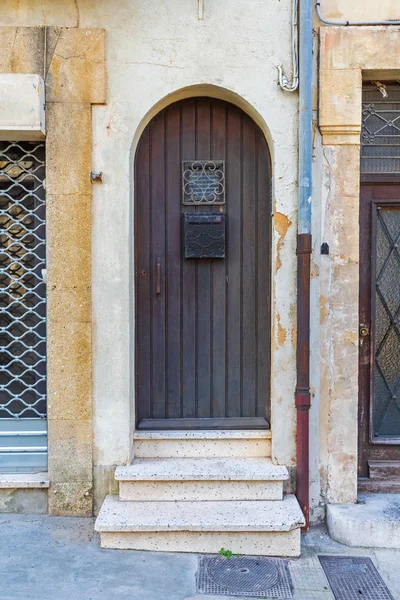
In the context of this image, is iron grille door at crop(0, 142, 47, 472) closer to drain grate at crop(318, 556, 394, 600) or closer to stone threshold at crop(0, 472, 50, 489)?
stone threshold at crop(0, 472, 50, 489)

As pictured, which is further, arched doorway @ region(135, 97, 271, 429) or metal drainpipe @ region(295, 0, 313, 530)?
arched doorway @ region(135, 97, 271, 429)

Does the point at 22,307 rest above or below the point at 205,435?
above

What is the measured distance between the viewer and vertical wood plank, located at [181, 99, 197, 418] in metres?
4.09

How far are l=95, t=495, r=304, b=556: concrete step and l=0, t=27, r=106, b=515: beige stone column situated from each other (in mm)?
503

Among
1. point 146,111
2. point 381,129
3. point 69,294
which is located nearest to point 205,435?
point 69,294

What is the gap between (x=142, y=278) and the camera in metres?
4.11

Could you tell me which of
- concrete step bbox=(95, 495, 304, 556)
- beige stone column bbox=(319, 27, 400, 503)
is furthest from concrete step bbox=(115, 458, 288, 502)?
beige stone column bbox=(319, 27, 400, 503)

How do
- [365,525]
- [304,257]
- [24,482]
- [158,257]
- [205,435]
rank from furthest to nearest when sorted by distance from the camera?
[158,257] < [205,435] < [24,482] < [304,257] < [365,525]

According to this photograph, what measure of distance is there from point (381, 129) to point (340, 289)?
137 cm

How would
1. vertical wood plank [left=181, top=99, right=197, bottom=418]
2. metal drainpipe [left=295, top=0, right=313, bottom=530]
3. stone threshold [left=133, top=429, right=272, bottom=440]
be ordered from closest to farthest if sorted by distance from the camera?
metal drainpipe [left=295, top=0, right=313, bottom=530] < stone threshold [left=133, top=429, right=272, bottom=440] < vertical wood plank [left=181, top=99, right=197, bottom=418]

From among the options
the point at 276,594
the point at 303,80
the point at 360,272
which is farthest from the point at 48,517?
the point at 303,80

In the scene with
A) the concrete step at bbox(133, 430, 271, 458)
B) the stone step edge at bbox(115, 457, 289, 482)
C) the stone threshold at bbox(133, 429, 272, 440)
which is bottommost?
the stone step edge at bbox(115, 457, 289, 482)

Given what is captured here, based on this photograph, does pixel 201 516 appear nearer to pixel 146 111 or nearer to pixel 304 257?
pixel 304 257

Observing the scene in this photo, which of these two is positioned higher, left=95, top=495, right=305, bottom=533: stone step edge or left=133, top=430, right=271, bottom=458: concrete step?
left=133, top=430, right=271, bottom=458: concrete step
